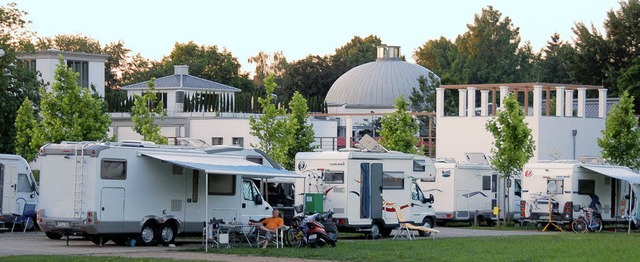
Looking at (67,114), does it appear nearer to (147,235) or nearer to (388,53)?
(147,235)

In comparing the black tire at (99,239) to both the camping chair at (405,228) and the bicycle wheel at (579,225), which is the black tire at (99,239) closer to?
the camping chair at (405,228)

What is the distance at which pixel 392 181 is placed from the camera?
3394cm

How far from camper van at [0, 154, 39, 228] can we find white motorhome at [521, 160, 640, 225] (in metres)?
17.0

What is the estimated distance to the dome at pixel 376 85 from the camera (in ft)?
346

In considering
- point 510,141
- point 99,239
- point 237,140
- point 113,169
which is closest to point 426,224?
point 510,141

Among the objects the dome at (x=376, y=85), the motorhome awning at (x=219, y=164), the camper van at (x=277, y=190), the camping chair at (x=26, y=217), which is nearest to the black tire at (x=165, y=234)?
the motorhome awning at (x=219, y=164)

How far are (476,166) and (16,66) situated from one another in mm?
19071

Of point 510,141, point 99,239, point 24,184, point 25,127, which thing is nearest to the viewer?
point 99,239

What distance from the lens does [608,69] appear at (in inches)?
3081

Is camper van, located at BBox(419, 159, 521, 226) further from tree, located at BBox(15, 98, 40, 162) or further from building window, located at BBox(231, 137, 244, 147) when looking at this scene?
building window, located at BBox(231, 137, 244, 147)

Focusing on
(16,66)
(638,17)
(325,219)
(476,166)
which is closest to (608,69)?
(638,17)

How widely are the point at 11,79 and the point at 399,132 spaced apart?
15.9 metres

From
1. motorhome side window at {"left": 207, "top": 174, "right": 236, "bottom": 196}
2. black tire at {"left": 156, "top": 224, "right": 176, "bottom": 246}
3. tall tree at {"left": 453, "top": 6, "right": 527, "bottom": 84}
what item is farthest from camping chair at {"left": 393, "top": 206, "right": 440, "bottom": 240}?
tall tree at {"left": 453, "top": 6, "right": 527, "bottom": 84}

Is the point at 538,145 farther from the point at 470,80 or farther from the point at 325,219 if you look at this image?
the point at 470,80
